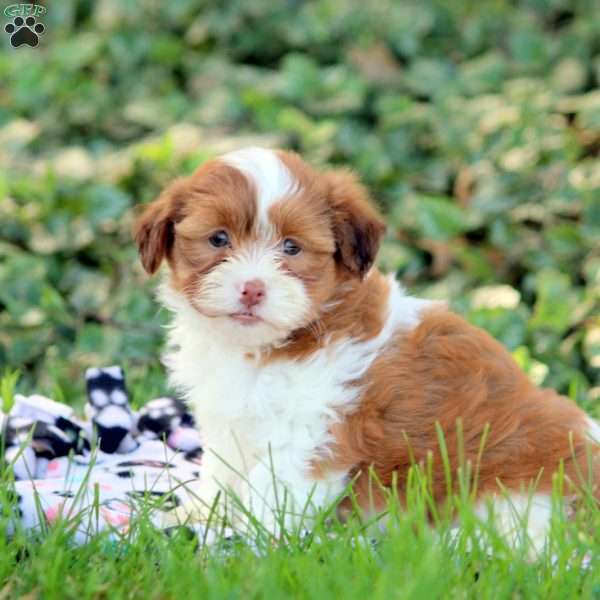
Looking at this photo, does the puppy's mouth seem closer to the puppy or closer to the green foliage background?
the puppy

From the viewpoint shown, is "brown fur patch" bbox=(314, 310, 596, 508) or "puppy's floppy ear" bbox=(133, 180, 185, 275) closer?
"brown fur patch" bbox=(314, 310, 596, 508)

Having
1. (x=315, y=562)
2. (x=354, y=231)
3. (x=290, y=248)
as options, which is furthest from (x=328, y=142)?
(x=315, y=562)

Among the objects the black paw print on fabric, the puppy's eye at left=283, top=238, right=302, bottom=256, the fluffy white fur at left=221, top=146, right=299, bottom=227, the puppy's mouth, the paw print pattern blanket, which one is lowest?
the paw print pattern blanket

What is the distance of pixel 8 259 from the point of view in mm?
6133

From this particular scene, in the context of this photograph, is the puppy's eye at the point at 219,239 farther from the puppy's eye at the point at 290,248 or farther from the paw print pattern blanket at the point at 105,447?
the paw print pattern blanket at the point at 105,447

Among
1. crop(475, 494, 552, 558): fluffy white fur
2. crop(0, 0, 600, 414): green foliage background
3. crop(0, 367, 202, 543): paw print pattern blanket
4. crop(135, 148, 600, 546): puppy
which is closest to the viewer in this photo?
crop(475, 494, 552, 558): fluffy white fur

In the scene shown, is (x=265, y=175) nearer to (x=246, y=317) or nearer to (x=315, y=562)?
(x=246, y=317)

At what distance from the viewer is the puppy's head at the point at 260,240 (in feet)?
11.2

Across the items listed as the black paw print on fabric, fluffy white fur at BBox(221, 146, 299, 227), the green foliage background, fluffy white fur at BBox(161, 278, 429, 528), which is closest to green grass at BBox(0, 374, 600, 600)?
fluffy white fur at BBox(161, 278, 429, 528)

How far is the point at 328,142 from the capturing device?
6719 millimetres

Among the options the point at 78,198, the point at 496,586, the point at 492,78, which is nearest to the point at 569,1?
the point at 492,78

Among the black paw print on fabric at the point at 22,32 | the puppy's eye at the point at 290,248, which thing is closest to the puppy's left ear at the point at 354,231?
the puppy's eye at the point at 290,248

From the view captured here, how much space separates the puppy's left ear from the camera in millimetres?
3604

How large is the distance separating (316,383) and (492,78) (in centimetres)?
400
